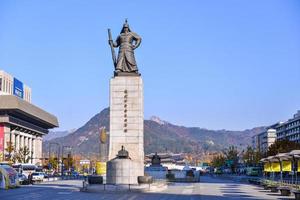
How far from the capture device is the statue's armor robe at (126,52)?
43812 mm

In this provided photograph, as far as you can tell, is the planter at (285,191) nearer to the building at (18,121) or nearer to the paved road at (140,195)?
the paved road at (140,195)

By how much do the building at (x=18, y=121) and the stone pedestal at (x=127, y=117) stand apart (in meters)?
63.9

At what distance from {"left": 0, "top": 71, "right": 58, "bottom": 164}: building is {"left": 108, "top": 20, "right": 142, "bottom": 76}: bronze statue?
63.4 metres

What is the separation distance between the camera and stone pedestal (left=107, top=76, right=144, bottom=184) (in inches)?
1662

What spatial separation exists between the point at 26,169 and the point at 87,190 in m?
41.3

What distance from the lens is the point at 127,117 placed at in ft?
140

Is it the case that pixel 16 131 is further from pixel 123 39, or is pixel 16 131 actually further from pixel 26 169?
pixel 123 39

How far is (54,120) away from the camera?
163875mm

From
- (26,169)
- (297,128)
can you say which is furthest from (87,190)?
(297,128)

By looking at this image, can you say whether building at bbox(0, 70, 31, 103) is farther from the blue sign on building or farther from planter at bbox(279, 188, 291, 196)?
planter at bbox(279, 188, 291, 196)

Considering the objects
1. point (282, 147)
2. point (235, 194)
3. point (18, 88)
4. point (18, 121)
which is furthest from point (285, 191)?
point (18, 88)

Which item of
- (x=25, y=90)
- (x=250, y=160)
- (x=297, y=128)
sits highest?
(x=25, y=90)

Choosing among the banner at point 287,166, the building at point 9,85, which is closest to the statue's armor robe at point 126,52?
the banner at point 287,166

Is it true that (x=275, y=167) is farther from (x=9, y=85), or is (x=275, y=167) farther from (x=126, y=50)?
(x=9, y=85)
